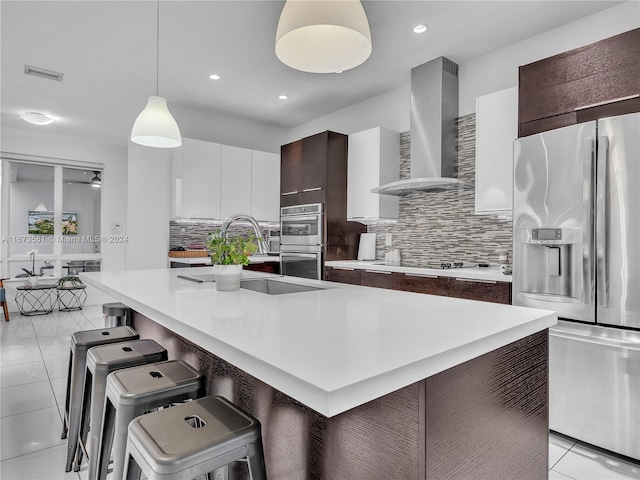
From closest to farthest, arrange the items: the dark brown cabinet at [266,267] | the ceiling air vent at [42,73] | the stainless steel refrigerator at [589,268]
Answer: the stainless steel refrigerator at [589,268] < the ceiling air vent at [42,73] < the dark brown cabinet at [266,267]

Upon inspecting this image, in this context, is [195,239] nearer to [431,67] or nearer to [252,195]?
[252,195]

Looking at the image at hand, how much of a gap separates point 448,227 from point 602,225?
1721 millimetres

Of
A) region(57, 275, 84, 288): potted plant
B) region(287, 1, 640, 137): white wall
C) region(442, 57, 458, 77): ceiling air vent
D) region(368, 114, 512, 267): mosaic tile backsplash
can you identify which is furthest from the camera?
region(57, 275, 84, 288): potted plant

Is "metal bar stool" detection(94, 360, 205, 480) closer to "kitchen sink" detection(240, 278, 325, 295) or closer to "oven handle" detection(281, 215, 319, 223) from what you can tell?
"kitchen sink" detection(240, 278, 325, 295)

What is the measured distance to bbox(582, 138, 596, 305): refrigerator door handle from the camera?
213cm

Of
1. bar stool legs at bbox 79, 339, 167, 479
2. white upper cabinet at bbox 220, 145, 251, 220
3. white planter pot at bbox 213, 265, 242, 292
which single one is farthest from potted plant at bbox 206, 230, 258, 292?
white upper cabinet at bbox 220, 145, 251, 220

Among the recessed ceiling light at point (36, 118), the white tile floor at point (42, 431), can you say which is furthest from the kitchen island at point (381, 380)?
the recessed ceiling light at point (36, 118)

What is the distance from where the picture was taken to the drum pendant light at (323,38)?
5.09ft

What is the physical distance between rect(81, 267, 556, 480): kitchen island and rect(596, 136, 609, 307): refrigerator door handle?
0.95m

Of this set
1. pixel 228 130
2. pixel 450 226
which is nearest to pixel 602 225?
pixel 450 226

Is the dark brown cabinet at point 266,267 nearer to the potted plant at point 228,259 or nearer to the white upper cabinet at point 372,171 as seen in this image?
the white upper cabinet at point 372,171

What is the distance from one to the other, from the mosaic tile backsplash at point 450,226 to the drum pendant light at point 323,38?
2121 millimetres

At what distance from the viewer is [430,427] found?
932 mm

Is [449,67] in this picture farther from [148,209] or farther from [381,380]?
[148,209]
